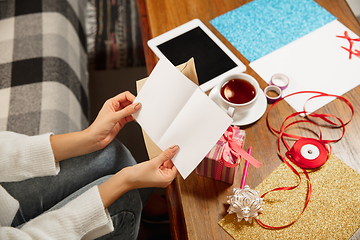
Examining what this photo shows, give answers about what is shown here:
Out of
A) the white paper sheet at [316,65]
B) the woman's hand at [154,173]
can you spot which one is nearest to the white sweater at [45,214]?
the woman's hand at [154,173]

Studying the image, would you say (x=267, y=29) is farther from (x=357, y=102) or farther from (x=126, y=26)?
(x=126, y=26)

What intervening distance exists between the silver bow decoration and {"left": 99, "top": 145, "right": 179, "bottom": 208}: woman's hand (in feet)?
0.59

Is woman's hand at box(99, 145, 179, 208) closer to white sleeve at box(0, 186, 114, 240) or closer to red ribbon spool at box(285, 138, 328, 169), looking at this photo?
white sleeve at box(0, 186, 114, 240)

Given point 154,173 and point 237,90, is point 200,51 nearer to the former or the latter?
point 237,90

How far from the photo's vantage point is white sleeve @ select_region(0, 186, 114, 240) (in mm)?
786

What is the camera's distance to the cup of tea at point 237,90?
0.86 metres

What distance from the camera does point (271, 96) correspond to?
3.03 feet

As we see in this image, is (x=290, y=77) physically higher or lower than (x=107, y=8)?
higher

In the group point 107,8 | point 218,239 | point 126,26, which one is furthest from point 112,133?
point 107,8

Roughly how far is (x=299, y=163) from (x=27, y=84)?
1.13 m

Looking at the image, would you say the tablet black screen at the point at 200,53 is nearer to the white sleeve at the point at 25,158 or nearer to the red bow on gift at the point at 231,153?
the red bow on gift at the point at 231,153

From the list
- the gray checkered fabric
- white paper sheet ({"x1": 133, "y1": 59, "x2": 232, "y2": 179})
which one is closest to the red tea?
white paper sheet ({"x1": 133, "y1": 59, "x2": 232, "y2": 179})

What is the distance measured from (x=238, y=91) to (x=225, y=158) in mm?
258

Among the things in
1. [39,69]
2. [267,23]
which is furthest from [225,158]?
[39,69]
